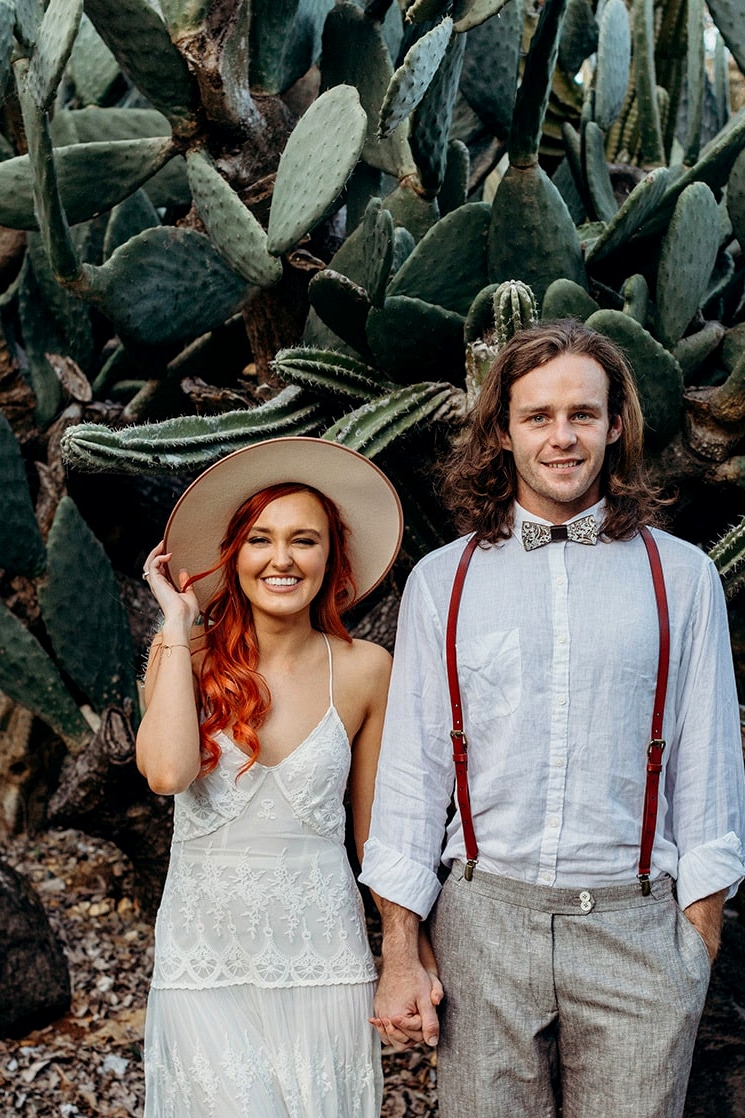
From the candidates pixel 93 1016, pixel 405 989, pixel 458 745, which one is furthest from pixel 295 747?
pixel 93 1016

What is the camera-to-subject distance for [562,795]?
1900 mm

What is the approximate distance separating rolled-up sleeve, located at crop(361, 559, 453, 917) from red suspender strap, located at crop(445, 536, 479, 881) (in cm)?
3

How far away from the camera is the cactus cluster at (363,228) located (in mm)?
2807

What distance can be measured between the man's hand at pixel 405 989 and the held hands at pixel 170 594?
2.12 ft

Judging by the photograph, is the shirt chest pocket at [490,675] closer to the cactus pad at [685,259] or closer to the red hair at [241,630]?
the red hair at [241,630]

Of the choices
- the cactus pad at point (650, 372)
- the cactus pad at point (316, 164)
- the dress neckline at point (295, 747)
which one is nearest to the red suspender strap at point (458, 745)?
the dress neckline at point (295, 747)

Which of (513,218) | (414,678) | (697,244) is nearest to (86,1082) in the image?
(414,678)

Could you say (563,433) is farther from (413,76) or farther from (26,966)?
(26,966)

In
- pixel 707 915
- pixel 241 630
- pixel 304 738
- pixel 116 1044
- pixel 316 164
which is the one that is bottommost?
pixel 116 1044

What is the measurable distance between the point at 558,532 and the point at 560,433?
0.61 feet

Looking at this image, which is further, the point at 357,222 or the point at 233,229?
the point at 357,222

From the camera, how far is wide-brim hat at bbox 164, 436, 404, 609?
2166 mm

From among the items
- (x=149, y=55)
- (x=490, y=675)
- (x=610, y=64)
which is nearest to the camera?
(x=490, y=675)

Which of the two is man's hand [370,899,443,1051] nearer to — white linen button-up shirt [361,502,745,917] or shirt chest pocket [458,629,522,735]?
white linen button-up shirt [361,502,745,917]
